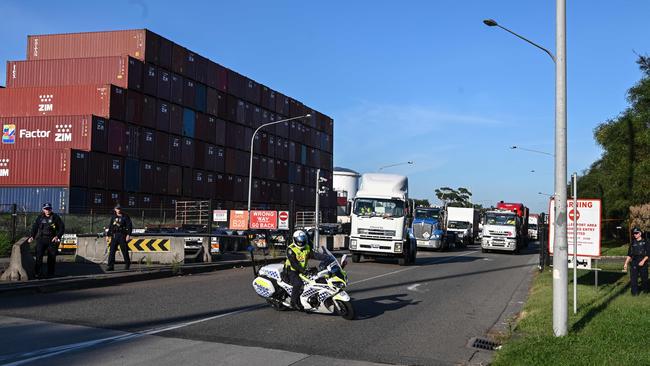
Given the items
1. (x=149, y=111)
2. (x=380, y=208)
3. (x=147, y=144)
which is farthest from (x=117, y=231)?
(x=149, y=111)

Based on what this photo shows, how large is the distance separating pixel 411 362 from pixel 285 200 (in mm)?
62205

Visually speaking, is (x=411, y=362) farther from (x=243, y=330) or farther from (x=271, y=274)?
(x=271, y=274)

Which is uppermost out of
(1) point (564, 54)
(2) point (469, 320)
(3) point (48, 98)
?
(3) point (48, 98)

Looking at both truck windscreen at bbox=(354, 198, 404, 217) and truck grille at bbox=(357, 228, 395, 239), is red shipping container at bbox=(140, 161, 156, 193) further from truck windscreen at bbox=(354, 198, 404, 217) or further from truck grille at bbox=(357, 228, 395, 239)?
truck grille at bbox=(357, 228, 395, 239)

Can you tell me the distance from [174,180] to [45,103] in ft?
37.9

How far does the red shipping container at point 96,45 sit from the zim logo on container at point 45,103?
5242 mm

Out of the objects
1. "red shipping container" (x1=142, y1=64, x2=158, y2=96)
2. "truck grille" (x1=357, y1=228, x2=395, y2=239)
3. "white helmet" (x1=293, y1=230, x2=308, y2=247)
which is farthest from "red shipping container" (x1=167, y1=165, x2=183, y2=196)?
"white helmet" (x1=293, y1=230, x2=308, y2=247)

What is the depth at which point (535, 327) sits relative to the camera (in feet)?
30.6

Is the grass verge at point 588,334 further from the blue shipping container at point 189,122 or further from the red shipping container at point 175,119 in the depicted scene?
the blue shipping container at point 189,122

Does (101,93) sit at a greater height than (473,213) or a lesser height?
greater

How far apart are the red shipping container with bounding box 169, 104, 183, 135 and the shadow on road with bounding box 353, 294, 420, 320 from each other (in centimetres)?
3992

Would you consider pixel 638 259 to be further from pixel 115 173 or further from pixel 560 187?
pixel 115 173

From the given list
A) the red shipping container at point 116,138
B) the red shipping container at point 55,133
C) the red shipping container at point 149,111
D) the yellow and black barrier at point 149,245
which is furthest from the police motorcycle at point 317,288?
the red shipping container at point 149,111

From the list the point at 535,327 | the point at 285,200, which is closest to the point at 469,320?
the point at 535,327
